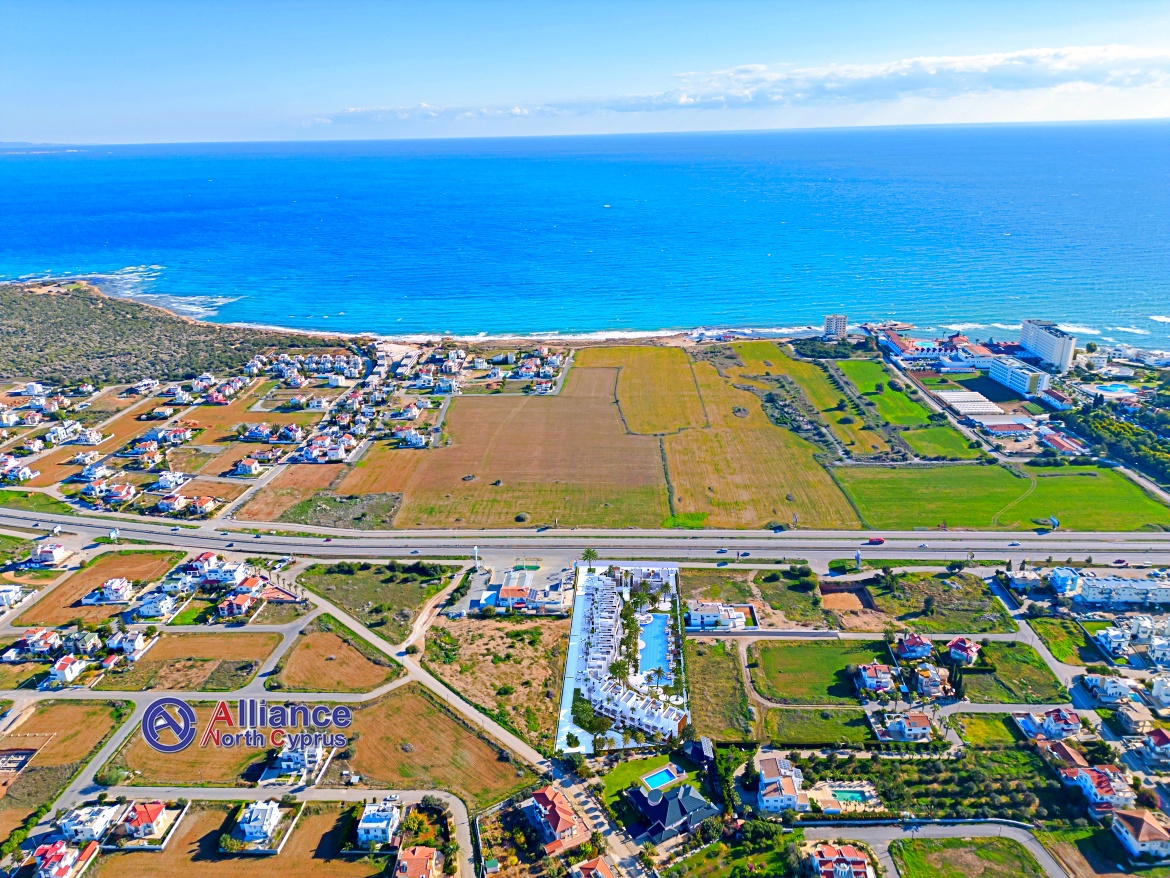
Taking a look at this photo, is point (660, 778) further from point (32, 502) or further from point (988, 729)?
point (32, 502)

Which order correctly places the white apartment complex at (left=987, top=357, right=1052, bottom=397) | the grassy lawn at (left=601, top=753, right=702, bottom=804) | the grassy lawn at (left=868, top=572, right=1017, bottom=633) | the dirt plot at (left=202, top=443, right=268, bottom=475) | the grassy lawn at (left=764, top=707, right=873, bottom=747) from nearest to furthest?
the grassy lawn at (left=601, top=753, right=702, bottom=804), the grassy lawn at (left=764, top=707, right=873, bottom=747), the grassy lawn at (left=868, top=572, right=1017, bottom=633), the dirt plot at (left=202, top=443, right=268, bottom=475), the white apartment complex at (left=987, top=357, right=1052, bottom=397)

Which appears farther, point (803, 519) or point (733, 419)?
point (733, 419)

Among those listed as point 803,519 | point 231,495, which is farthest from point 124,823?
point 803,519

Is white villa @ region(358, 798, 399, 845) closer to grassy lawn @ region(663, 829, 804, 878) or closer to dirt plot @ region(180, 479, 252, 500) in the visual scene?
grassy lawn @ region(663, 829, 804, 878)

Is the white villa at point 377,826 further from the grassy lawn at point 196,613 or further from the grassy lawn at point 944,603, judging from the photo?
the grassy lawn at point 944,603

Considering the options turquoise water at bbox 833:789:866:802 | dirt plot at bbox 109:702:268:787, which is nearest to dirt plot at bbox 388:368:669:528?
dirt plot at bbox 109:702:268:787

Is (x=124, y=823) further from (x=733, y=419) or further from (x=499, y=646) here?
(x=733, y=419)
